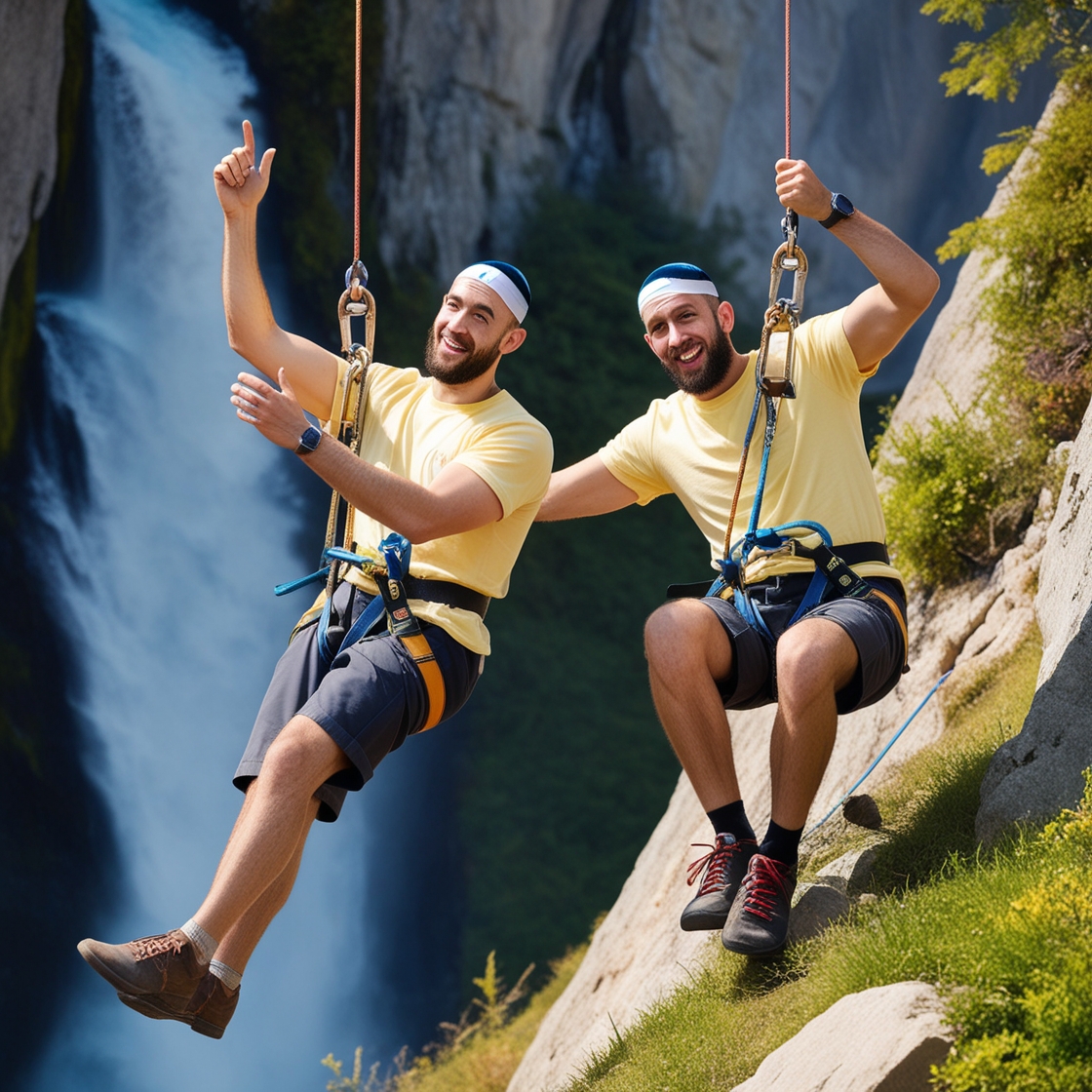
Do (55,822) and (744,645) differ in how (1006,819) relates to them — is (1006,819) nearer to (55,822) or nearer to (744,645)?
(744,645)

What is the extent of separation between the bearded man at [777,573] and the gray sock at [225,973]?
1.32 metres

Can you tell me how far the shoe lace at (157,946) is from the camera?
325cm

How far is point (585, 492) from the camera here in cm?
481

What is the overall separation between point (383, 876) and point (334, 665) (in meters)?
13.0

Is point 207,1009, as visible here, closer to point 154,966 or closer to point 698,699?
point 154,966

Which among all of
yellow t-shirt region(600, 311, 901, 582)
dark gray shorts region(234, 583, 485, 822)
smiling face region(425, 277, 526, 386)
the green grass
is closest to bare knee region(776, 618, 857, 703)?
yellow t-shirt region(600, 311, 901, 582)

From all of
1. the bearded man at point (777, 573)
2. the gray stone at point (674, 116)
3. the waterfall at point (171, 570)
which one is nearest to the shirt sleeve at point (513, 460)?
the bearded man at point (777, 573)

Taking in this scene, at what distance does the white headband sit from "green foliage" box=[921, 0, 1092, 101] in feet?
11.2

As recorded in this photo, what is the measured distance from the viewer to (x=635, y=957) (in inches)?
241

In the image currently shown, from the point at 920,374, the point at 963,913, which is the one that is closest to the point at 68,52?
the point at 920,374

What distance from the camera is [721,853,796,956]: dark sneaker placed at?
357 cm

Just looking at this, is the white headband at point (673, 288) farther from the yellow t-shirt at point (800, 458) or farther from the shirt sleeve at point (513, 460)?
the shirt sleeve at point (513, 460)

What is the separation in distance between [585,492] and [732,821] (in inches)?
57.4

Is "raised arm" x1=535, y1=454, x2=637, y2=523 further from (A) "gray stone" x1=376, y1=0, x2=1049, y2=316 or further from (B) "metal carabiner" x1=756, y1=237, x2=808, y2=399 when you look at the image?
(A) "gray stone" x1=376, y1=0, x2=1049, y2=316
